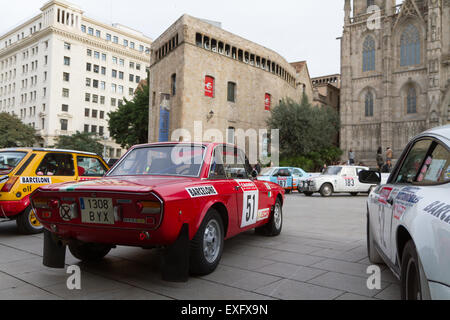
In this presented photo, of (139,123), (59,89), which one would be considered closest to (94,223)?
(139,123)

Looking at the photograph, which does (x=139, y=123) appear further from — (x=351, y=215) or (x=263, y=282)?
(x=263, y=282)

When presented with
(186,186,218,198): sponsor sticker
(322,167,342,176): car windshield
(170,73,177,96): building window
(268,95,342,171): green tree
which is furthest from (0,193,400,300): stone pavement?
(268,95,342,171): green tree

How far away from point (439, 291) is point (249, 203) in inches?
143

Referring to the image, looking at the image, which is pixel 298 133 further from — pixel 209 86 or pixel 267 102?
pixel 209 86

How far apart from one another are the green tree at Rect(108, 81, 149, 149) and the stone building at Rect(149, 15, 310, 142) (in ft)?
22.1

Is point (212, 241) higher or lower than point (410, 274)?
lower

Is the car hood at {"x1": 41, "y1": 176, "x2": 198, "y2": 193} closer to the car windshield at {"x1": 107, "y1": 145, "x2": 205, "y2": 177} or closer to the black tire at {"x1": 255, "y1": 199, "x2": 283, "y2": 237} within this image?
the car windshield at {"x1": 107, "y1": 145, "x2": 205, "y2": 177}

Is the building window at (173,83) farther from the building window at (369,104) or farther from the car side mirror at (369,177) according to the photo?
the building window at (369,104)

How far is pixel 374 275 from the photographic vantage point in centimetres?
418

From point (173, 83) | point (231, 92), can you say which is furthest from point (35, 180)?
point (231, 92)

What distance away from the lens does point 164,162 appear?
4691 mm

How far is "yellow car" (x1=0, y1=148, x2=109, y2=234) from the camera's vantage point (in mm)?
6227

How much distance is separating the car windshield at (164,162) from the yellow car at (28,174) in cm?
261

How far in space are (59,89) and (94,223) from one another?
71875 mm
